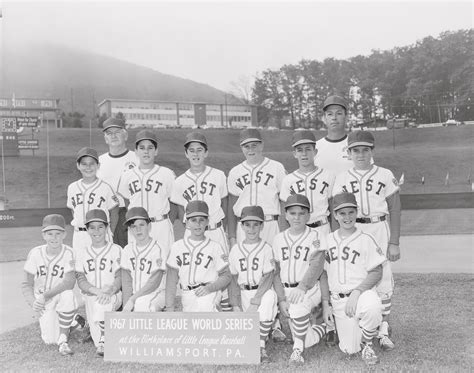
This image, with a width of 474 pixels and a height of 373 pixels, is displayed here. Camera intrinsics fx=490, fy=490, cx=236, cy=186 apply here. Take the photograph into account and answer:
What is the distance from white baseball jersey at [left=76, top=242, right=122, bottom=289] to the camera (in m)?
4.34

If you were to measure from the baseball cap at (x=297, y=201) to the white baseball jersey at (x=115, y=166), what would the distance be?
1906 mm

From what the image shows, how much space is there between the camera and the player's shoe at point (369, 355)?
359 cm

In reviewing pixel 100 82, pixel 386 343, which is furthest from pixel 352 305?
pixel 100 82

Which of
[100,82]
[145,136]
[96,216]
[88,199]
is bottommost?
[96,216]

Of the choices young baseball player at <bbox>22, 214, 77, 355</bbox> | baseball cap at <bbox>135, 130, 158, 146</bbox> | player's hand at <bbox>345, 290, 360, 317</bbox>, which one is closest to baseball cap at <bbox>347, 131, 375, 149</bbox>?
player's hand at <bbox>345, 290, 360, 317</bbox>

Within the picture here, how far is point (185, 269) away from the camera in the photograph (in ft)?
13.8

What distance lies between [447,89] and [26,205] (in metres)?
34.6

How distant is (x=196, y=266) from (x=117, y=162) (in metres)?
1.74

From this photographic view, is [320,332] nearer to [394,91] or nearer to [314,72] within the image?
[394,91]

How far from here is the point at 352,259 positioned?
12.9 ft

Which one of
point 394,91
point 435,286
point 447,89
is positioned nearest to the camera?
point 435,286

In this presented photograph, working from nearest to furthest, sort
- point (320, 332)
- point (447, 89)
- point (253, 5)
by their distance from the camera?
point (320, 332) < point (253, 5) < point (447, 89)

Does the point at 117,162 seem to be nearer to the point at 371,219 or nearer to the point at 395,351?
the point at 371,219

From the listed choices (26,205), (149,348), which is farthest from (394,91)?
(149,348)
